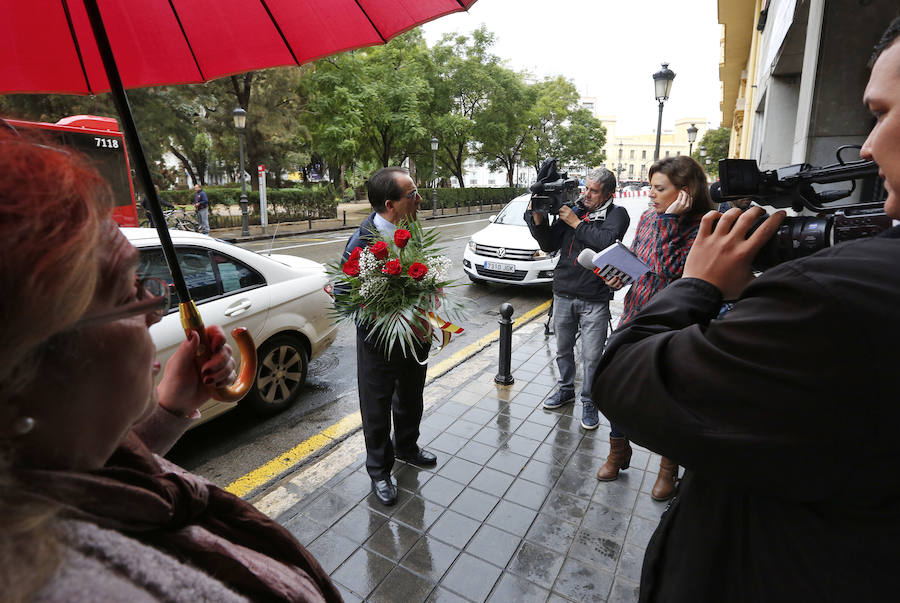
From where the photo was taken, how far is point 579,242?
12.6 feet

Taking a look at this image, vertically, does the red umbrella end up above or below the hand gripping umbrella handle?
above

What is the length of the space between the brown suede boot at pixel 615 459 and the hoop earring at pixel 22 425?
128 inches

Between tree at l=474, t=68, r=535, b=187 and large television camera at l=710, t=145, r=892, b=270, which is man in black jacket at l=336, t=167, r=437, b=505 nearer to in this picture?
large television camera at l=710, t=145, r=892, b=270

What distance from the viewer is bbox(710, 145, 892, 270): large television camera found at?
1.00 m

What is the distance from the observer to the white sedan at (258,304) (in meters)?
3.60

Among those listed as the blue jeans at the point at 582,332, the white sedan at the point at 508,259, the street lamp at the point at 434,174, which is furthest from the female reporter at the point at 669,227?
the street lamp at the point at 434,174

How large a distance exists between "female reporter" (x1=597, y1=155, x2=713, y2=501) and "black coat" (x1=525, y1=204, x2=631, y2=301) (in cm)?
48

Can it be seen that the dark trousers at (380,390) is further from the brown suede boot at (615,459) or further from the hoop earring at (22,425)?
the hoop earring at (22,425)

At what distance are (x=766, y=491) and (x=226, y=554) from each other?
949mm

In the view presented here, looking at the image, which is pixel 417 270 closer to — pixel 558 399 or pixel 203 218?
pixel 558 399

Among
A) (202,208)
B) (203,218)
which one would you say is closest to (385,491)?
(202,208)

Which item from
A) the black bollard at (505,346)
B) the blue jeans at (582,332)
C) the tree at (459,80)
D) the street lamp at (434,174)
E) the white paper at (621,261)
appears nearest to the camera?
the white paper at (621,261)

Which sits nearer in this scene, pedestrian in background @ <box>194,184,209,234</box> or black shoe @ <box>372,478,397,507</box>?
black shoe @ <box>372,478,397,507</box>

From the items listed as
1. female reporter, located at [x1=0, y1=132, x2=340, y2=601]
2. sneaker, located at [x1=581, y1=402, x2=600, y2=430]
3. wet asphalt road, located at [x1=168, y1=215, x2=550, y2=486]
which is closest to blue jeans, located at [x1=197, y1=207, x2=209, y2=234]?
wet asphalt road, located at [x1=168, y1=215, x2=550, y2=486]
